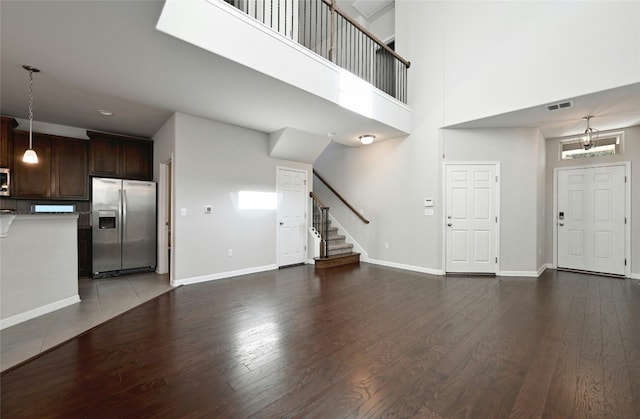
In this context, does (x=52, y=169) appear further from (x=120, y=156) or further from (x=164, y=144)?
(x=164, y=144)

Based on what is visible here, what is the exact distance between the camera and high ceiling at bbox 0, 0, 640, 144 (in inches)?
87.0

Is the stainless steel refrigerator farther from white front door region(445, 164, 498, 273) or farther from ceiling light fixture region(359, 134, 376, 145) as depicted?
white front door region(445, 164, 498, 273)

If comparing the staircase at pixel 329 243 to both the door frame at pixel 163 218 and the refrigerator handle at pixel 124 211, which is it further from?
the refrigerator handle at pixel 124 211

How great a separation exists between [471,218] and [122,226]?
21.4ft

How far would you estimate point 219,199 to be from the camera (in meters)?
4.63

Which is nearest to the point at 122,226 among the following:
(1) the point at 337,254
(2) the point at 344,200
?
(1) the point at 337,254

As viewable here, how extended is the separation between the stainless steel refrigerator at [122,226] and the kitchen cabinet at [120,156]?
0.53 metres

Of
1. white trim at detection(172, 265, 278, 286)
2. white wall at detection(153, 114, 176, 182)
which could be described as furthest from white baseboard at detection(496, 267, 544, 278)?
white wall at detection(153, 114, 176, 182)

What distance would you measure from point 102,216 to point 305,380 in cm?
487

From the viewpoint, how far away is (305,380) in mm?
1864

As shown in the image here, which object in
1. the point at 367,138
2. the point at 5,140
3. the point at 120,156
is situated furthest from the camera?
the point at 367,138

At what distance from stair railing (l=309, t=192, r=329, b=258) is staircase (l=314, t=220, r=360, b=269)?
0.37 feet

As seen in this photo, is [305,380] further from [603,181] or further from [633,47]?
[603,181]

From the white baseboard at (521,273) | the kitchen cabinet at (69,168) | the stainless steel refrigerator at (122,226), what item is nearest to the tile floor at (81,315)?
the stainless steel refrigerator at (122,226)
